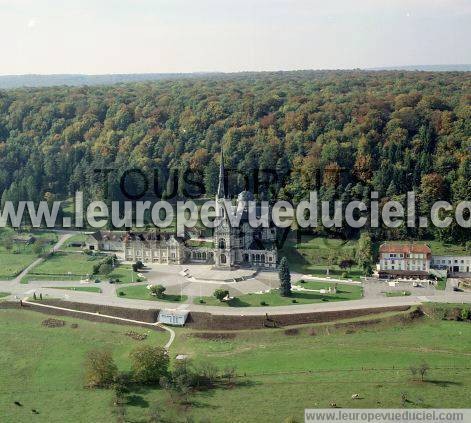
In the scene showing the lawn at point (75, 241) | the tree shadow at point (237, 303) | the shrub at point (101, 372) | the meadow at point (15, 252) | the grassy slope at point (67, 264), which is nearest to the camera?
the shrub at point (101, 372)

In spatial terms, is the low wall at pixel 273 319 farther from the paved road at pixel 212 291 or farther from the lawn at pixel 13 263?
the lawn at pixel 13 263

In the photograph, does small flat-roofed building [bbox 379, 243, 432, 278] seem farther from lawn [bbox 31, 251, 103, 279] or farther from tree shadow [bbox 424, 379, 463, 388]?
lawn [bbox 31, 251, 103, 279]

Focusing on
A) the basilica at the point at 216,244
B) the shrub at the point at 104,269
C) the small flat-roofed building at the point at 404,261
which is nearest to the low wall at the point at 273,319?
the small flat-roofed building at the point at 404,261

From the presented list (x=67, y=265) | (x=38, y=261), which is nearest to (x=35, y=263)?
(x=38, y=261)

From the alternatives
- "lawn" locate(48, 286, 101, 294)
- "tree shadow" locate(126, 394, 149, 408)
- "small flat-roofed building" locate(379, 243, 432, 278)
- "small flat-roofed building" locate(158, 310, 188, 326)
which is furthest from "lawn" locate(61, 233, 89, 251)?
"tree shadow" locate(126, 394, 149, 408)

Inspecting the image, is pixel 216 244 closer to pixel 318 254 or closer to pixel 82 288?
pixel 318 254
